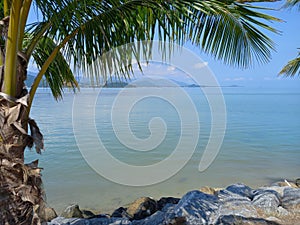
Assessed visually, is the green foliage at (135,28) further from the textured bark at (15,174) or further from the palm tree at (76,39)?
the textured bark at (15,174)

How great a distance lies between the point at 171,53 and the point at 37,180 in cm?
138

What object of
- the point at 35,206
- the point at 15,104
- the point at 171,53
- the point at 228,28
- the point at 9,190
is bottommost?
the point at 35,206

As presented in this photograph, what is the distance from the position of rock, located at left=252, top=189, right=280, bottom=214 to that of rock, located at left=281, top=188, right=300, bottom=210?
0.29ft

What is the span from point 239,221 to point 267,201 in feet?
2.83

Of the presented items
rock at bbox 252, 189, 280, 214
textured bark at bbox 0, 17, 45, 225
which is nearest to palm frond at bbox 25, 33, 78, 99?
textured bark at bbox 0, 17, 45, 225

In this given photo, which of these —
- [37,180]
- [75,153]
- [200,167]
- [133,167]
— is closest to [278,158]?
[200,167]

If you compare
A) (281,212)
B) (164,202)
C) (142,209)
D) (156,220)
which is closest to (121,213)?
(142,209)

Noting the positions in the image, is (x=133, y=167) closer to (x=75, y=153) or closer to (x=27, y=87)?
(x=75, y=153)

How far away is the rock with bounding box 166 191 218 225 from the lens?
354 cm

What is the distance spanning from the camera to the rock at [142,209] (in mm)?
4727

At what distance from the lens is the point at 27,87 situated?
6.77 feet

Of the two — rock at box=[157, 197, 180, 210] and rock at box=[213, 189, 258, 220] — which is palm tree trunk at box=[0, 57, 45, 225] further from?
rock at box=[157, 197, 180, 210]

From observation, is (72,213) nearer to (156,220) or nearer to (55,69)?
(156,220)

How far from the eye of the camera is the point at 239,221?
3.42 meters
